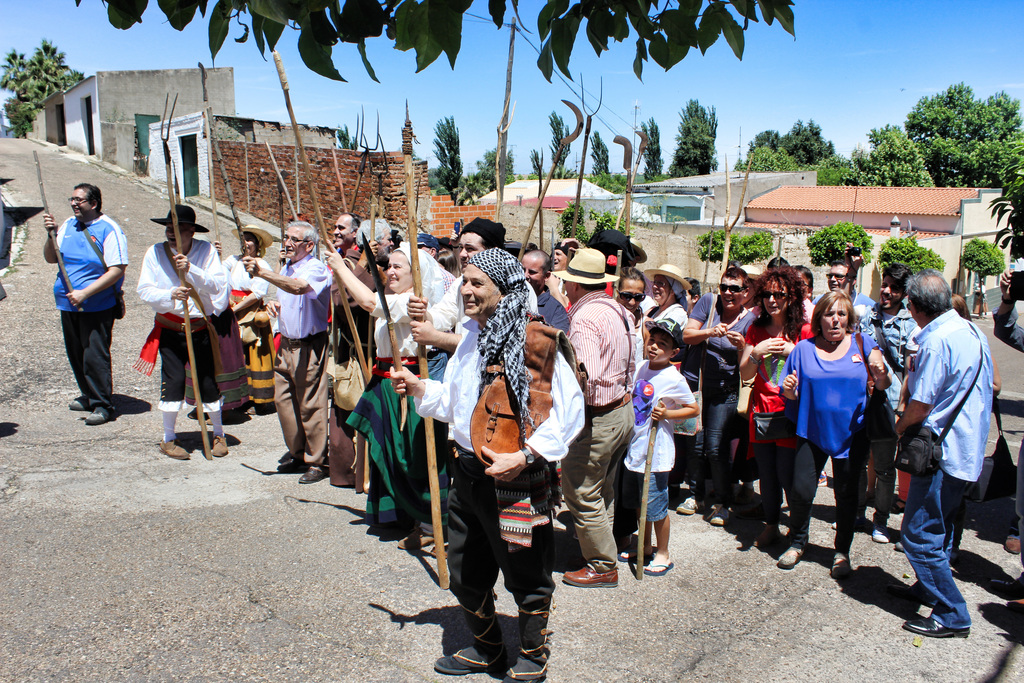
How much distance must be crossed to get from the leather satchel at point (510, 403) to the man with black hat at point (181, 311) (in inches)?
135

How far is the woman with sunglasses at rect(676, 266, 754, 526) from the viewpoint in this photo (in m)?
4.88

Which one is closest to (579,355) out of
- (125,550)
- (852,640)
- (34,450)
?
(852,640)

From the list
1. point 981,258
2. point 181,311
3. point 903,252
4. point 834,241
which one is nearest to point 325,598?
point 181,311

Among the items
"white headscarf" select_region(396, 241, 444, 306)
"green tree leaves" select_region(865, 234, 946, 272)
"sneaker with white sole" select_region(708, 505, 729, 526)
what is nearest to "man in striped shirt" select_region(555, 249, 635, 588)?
"white headscarf" select_region(396, 241, 444, 306)

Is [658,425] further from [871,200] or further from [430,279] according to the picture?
[871,200]

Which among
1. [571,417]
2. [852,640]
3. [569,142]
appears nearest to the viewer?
[571,417]

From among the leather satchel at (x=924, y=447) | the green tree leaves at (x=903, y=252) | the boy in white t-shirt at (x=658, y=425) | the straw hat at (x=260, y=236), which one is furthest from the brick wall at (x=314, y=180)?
the green tree leaves at (x=903, y=252)

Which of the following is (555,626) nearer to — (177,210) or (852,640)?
(852,640)

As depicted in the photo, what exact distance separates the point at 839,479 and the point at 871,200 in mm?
42797

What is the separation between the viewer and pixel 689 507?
5.04 m

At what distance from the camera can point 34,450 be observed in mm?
5508

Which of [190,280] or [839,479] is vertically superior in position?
[190,280]

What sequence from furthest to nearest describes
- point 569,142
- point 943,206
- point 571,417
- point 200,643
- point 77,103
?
point 943,206 < point 77,103 < point 569,142 < point 200,643 < point 571,417

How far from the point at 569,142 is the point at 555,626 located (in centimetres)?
261
